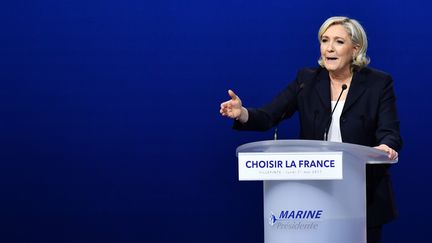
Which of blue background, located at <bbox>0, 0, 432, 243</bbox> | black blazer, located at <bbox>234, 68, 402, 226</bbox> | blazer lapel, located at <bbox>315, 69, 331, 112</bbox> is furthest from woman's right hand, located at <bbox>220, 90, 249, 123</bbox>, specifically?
blue background, located at <bbox>0, 0, 432, 243</bbox>

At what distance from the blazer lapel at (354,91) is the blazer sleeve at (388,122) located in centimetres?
8

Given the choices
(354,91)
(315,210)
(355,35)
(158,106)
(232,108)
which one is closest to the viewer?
(315,210)

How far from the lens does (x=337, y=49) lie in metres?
3.23

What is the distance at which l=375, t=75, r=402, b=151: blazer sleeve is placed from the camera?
2.99 meters

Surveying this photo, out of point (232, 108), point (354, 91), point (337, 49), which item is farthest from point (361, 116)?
point (232, 108)

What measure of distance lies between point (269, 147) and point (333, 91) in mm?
676

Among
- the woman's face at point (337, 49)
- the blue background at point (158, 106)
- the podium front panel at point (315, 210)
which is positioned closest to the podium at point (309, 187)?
the podium front panel at point (315, 210)

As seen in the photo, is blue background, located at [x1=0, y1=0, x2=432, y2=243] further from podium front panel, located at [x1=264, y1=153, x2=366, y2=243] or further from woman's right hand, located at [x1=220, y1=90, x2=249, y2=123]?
podium front panel, located at [x1=264, y1=153, x2=366, y2=243]

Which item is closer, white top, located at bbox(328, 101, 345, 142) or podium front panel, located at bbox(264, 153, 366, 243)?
podium front panel, located at bbox(264, 153, 366, 243)

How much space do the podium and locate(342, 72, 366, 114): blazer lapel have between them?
0.49 m

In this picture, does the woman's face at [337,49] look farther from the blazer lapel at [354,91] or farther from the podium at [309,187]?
the podium at [309,187]

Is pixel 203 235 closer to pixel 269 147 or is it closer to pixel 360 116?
pixel 360 116

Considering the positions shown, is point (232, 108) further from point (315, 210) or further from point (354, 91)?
point (315, 210)

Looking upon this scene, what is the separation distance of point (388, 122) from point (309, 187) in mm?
627
